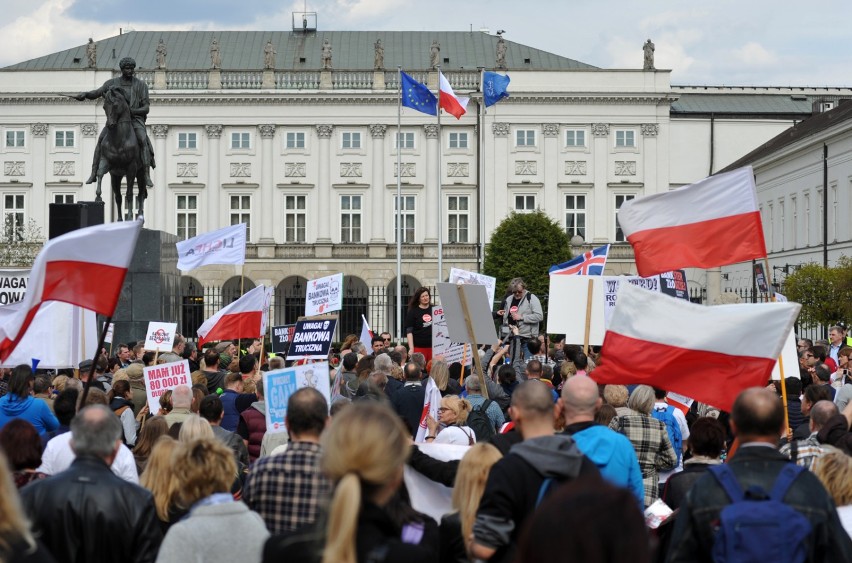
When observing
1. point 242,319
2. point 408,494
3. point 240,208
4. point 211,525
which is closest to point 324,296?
point 242,319

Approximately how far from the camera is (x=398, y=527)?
4.30m

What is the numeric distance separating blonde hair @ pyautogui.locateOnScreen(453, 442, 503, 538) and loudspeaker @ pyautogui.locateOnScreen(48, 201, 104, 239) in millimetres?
13939

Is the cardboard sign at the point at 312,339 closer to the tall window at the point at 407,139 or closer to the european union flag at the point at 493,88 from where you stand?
the european union flag at the point at 493,88

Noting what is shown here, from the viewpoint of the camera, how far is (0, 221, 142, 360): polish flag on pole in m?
7.82

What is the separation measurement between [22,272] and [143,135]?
5.84 m

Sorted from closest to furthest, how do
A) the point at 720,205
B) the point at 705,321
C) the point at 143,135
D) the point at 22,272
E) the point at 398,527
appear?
the point at 398,527 → the point at 705,321 → the point at 720,205 → the point at 22,272 → the point at 143,135

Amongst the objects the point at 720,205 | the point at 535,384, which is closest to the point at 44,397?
the point at 720,205

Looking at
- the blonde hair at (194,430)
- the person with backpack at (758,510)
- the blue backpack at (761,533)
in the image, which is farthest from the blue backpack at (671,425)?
the blue backpack at (761,533)

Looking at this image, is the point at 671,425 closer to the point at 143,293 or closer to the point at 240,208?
the point at 143,293

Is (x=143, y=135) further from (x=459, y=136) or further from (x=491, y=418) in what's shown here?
(x=459, y=136)

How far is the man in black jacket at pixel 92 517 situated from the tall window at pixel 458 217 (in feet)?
206

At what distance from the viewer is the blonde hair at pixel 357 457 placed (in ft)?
13.1

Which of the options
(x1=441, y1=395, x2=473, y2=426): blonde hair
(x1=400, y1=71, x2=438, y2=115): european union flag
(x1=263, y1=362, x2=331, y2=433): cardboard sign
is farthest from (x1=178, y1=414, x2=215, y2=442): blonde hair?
(x1=400, y1=71, x2=438, y2=115): european union flag

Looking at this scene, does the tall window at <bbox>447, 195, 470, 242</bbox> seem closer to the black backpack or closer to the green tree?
the green tree
